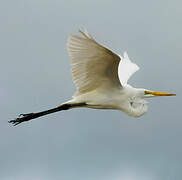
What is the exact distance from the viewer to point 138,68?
12797mm

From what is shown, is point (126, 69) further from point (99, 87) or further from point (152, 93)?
point (99, 87)

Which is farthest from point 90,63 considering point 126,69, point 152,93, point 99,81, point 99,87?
point 126,69

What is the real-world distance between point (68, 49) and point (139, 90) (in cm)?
260

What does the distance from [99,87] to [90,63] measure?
1.16 m

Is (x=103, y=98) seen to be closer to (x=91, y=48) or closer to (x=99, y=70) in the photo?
(x=99, y=70)

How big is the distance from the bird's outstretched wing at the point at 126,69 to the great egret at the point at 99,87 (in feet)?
4.20

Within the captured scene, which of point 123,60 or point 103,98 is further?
point 123,60

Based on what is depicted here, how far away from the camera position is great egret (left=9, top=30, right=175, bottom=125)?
27.8ft

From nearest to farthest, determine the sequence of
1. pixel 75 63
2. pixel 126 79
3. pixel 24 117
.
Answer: pixel 75 63 < pixel 24 117 < pixel 126 79

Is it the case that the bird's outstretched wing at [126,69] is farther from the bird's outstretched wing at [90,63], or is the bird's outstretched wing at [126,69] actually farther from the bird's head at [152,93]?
the bird's outstretched wing at [90,63]

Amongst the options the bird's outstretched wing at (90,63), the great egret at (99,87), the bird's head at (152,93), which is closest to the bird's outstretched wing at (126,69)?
the bird's head at (152,93)

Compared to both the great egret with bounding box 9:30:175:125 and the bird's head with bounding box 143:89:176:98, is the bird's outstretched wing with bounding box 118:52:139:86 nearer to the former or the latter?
the bird's head with bounding box 143:89:176:98

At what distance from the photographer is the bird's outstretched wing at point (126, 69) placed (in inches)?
463

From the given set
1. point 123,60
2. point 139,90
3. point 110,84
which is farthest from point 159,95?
point 123,60
